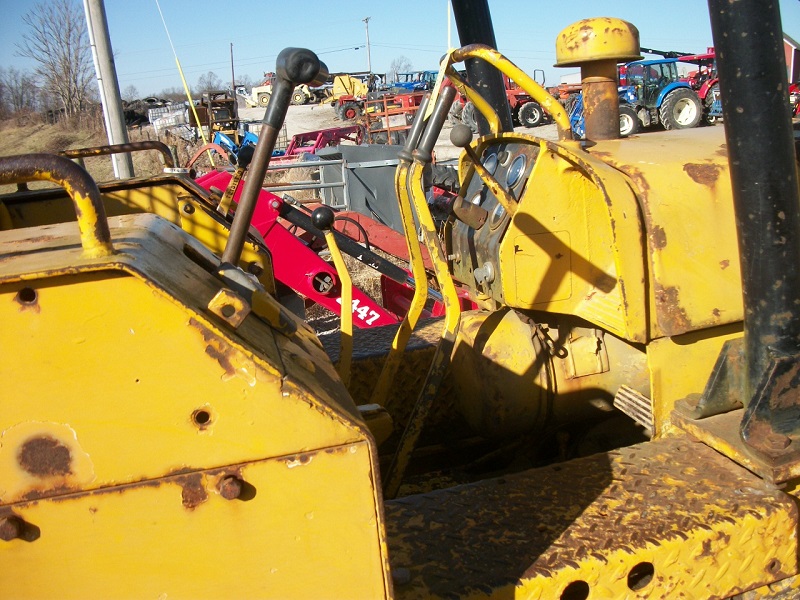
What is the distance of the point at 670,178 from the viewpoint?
1899 mm

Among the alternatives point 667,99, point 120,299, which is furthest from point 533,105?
point 120,299

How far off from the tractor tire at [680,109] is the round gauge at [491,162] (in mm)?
18075

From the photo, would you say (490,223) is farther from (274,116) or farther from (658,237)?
(274,116)

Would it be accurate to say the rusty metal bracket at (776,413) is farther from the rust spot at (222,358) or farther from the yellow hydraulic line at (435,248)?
the rust spot at (222,358)

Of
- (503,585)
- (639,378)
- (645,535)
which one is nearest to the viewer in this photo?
(503,585)

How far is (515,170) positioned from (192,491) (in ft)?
4.76

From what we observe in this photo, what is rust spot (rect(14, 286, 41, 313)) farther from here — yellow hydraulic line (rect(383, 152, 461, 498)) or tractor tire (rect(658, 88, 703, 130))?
tractor tire (rect(658, 88, 703, 130))

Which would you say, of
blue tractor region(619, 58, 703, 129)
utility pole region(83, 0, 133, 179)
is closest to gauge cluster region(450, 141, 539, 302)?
utility pole region(83, 0, 133, 179)

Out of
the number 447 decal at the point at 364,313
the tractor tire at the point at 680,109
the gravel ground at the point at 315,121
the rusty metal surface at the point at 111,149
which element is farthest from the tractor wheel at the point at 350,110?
the rusty metal surface at the point at 111,149

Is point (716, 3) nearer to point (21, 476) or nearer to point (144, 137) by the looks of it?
point (21, 476)

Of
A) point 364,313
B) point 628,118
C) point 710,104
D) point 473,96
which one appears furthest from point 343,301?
point 710,104

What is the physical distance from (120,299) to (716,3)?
1.31 metres

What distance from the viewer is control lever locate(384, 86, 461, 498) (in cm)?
215

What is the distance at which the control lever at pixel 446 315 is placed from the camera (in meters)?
2.15
